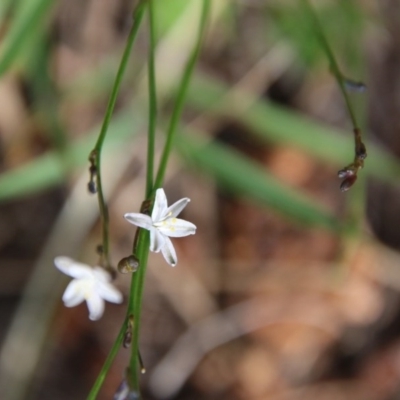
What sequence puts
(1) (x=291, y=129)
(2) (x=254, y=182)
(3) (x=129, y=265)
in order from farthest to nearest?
(1) (x=291, y=129)
(2) (x=254, y=182)
(3) (x=129, y=265)

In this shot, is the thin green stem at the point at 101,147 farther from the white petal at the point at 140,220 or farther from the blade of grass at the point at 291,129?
the blade of grass at the point at 291,129

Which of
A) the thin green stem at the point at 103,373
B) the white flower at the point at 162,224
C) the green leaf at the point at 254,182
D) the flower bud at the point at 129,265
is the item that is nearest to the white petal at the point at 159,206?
the white flower at the point at 162,224

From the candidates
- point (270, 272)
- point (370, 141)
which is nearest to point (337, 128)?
point (370, 141)

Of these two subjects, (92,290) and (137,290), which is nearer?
(137,290)

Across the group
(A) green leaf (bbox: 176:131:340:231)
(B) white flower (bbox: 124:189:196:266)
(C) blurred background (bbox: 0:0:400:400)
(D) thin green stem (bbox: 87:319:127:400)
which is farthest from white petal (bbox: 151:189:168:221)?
(C) blurred background (bbox: 0:0:400:400)

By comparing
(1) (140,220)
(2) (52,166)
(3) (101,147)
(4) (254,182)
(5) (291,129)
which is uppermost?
(5) (291,129)

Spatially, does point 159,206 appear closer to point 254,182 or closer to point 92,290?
point 92,290

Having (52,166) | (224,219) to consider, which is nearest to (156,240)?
(52,166)
